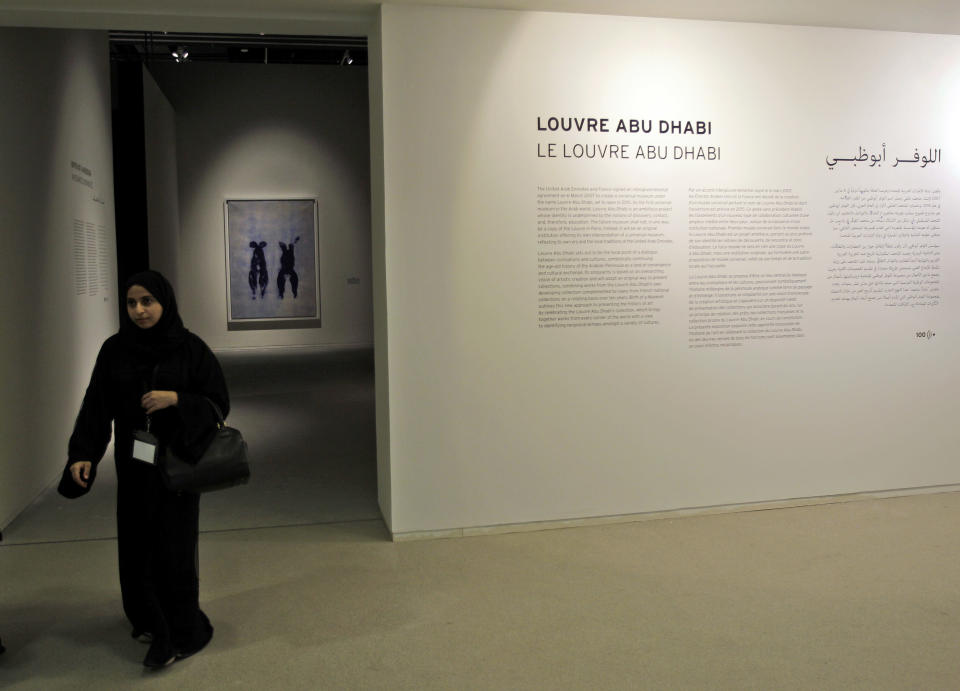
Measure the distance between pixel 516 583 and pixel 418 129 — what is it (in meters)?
2.69

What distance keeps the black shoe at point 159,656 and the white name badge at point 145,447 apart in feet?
2.66

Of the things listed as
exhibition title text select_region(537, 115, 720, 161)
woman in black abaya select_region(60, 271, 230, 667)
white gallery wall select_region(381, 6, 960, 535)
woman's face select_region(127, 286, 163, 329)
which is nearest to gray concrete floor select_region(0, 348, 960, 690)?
woman in black abaya select_region(60, 271, 230, 667)

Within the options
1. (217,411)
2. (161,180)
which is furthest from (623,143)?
(161,180)

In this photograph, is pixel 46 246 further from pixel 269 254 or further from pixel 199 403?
pixel 269 254

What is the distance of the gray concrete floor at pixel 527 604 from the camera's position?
3.68 meters

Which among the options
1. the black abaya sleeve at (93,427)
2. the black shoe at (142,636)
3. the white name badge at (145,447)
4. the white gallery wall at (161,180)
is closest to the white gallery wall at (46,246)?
the black shoe at (142,636)

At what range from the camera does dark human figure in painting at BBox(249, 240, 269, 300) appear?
16.5 m

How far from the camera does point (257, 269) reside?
16.5 m

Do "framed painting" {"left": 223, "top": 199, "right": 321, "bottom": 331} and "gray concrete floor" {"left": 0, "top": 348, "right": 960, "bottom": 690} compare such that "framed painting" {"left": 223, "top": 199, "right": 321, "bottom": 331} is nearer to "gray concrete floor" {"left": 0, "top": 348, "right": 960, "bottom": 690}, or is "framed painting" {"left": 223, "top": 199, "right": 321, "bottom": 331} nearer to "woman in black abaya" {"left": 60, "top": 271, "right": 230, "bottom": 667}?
"gray concrete floor" {"left": 0, "top": 348, "right": 960, "bottom": 690}

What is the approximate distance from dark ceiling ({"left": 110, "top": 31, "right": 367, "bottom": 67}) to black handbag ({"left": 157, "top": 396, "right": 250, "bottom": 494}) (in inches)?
417

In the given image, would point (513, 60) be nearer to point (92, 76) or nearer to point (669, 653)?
point (669, 653)

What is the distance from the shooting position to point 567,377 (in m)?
5.58

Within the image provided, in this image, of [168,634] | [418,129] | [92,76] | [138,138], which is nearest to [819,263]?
[418,129]

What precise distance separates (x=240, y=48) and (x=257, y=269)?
14.0 ft
